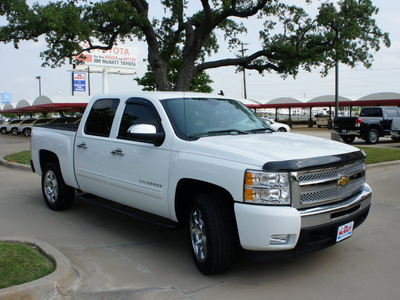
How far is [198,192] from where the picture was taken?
167 inches

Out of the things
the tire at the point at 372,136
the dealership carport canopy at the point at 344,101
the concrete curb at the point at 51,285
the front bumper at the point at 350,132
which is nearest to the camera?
the concrete curb at the point at 51,285

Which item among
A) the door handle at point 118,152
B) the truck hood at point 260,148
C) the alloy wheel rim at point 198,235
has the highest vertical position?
the truck hood at point 260,148

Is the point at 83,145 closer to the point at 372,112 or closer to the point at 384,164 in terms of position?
the point at 384,164

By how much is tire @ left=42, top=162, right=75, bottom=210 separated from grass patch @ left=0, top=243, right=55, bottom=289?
2.00 meters

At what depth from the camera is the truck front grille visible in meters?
3.62

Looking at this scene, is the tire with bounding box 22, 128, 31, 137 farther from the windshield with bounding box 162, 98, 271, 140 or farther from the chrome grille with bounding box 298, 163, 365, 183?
the chrome grille with bounding box 298, 163, 365, 183

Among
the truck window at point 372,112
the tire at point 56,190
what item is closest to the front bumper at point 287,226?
the tire at point 56,190

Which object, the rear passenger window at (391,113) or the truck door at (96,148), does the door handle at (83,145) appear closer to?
the truck door at (96,148)

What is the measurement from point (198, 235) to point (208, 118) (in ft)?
4.73

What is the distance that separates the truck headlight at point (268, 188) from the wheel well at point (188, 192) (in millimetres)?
357

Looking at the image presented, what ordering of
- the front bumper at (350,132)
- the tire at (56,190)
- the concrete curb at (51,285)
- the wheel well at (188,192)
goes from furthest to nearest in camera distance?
the front bumper at (350,132), the tire at (56,190), the wheel well at (188,192), the concrete curb at (51,285)

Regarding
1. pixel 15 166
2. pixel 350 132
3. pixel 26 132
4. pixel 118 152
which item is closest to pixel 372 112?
pixel 350 132

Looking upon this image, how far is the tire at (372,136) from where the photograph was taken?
20.0m

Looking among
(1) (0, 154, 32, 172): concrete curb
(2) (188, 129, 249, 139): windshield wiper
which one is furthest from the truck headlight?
(1) (0, 154, 32, 172): concrete curb
